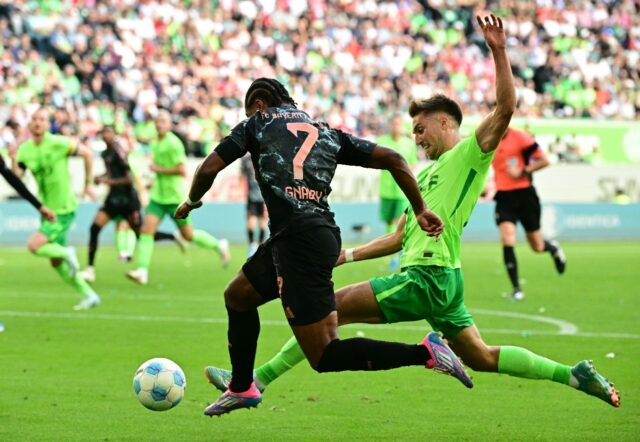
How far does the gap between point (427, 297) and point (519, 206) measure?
30.3ft

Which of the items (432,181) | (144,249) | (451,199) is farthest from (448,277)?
(144,249)

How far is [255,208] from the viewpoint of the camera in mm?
25031

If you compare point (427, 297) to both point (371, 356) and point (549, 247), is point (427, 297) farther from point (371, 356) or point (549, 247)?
point (549, 247)

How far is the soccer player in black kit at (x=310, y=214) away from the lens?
262 inches

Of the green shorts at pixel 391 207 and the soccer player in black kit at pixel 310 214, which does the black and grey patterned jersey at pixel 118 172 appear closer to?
the green shorts at pixel 391 207

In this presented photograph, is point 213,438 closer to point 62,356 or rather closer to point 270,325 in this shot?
point 62,356

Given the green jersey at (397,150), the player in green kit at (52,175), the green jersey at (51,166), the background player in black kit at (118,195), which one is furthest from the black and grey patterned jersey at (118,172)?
the green jersey at (397,150)

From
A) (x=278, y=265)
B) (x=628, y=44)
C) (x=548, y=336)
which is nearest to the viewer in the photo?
(x=278, y=265)

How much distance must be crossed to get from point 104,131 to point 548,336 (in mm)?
9189

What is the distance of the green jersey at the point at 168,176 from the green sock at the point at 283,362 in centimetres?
1025

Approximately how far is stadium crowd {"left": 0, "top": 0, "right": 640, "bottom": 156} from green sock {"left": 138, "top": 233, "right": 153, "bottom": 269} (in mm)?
9955

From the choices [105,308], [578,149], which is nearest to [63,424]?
[105,308]

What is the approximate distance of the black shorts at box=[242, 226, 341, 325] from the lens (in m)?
6.65

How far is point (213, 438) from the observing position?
7203 mm
